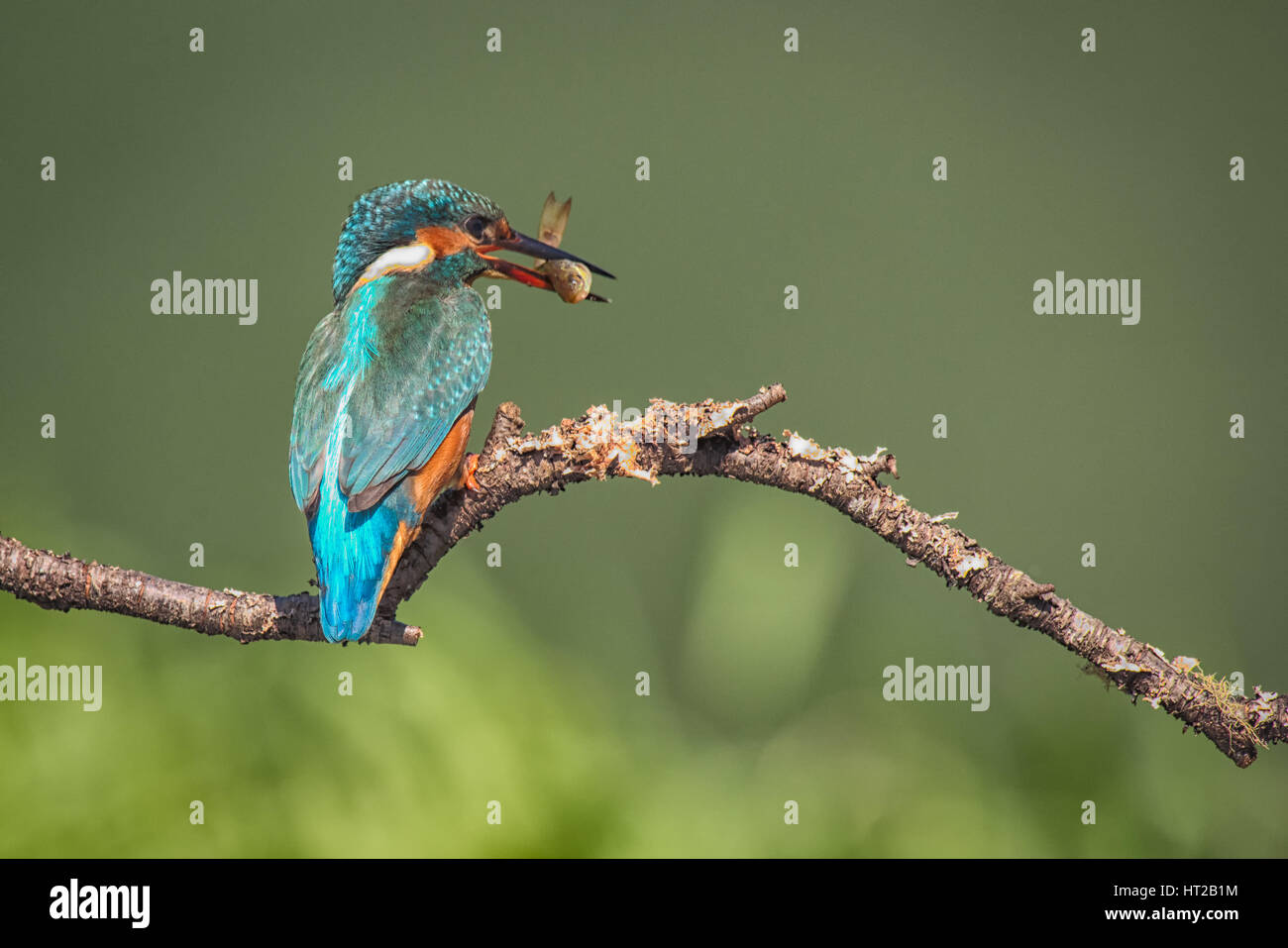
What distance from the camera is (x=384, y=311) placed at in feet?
5.69

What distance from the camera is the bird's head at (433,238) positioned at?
181cm

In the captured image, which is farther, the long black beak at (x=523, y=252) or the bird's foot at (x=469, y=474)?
the long black beak at (x=523, y=252)

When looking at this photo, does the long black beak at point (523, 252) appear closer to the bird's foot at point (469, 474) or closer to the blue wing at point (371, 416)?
the blue wing at point (371, 416)

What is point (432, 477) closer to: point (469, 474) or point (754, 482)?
point (469, 474)

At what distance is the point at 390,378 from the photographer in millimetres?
1680

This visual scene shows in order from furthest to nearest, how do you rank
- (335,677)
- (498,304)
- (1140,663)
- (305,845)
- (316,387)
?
(498,304) < (335,677) < (305,845) < (316,387) < (1140,663)

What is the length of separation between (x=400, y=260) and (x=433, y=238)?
63mm

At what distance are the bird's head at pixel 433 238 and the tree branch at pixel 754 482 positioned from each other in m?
0.39

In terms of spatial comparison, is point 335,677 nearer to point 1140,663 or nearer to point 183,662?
point 183,662

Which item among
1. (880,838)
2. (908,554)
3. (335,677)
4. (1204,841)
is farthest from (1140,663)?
(335,677)

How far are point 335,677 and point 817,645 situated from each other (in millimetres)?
1314

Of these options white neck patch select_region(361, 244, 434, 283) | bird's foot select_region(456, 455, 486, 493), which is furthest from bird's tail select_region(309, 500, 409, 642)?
white neck patch select_region(361, 244, 434, 283)

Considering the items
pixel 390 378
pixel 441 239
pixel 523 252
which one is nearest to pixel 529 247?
pixel 523 252

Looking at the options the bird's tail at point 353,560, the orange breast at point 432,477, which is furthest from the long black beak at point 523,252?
the bird's tail at point 353,560
